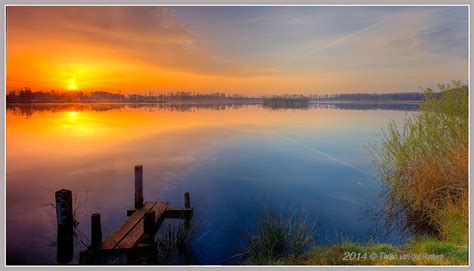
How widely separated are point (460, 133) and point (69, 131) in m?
9.25

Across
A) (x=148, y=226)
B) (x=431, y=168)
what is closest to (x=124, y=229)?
(x=148, y=226)

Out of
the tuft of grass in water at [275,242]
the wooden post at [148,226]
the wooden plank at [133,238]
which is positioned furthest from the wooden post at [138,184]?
the tuft of grass in water at [275,242]

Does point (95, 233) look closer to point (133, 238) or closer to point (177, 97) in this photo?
point (133, 238)

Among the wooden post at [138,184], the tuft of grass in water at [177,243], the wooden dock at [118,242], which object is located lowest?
the tuft of grass in water at [177,243]

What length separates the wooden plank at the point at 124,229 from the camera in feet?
17.0

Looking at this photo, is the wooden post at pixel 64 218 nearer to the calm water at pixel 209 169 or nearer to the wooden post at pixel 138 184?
the calm water at pixel 209 169

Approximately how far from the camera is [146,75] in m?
8.18

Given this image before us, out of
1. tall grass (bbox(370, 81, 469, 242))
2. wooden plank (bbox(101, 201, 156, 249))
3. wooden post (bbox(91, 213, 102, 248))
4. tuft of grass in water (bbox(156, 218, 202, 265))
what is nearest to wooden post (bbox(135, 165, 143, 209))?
wooden plank (bbox(101, 201, 156, 249))

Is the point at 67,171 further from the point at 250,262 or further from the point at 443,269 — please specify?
the point at 443,269

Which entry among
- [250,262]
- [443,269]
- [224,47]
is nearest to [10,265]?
[250,262]

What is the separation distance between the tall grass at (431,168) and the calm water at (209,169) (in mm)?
614

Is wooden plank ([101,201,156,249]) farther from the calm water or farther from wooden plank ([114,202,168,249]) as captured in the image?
the calm water

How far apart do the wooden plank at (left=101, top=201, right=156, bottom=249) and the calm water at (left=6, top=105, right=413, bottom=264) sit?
2.68ft

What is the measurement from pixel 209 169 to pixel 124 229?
11.6 ft
